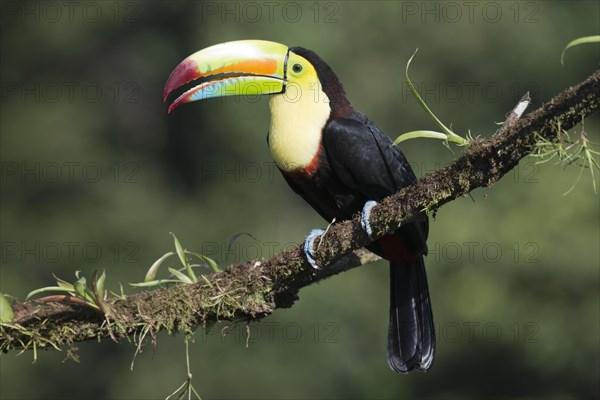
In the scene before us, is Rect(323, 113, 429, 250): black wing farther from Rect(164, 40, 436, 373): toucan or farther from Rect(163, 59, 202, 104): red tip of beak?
Rect(163, 59, 202, 104): red tip of beak

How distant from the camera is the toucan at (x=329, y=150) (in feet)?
13.2

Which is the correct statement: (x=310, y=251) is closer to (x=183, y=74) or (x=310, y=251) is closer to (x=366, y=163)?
(x=366, y=163)

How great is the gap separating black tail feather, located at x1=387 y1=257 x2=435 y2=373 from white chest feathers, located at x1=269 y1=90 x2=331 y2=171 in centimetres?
72

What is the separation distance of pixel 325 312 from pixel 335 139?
4.82 meters

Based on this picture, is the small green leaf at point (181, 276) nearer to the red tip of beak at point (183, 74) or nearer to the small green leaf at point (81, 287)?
the small green leaf at point (81, 287)

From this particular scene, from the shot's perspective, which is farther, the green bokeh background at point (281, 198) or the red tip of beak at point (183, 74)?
the green bokeh background at point (281, 198)

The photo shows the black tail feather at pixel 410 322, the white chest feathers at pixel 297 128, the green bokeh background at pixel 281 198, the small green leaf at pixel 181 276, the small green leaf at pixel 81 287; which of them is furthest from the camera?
the green bokeh background at pixel 281 198

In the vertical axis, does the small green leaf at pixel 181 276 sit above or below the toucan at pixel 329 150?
below

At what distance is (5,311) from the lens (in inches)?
135

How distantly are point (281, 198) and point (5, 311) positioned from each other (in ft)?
23.6

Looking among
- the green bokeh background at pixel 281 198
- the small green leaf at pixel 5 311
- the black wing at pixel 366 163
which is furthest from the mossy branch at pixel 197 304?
the green bokeh background at pixel 281 198

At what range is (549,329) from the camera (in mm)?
7070

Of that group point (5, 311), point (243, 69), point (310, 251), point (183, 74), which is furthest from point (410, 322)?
point (5, 311)

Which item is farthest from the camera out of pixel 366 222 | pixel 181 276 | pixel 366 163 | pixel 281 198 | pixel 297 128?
pixel 281 198
